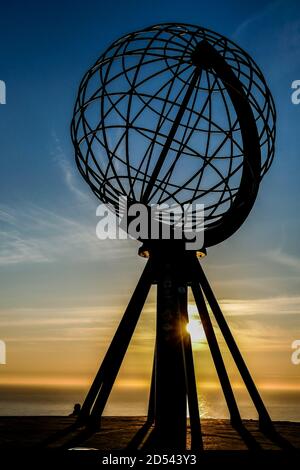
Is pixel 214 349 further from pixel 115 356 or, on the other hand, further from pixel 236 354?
pixel 115 356

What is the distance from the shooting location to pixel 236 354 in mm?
8070

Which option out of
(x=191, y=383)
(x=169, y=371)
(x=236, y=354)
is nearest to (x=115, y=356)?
(x=169, y=371)

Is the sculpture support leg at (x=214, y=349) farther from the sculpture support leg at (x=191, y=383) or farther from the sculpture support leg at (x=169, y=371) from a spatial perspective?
the sculpture support leg at (x=169, y=371)

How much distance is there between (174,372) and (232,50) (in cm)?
626

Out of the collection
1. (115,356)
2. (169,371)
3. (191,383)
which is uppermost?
(115,356)

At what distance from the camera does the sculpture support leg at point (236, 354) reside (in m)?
7.93

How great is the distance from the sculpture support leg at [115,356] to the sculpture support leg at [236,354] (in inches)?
43.0

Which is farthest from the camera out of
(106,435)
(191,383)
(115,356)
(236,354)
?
(236,354)

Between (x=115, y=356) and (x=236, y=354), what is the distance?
226cm

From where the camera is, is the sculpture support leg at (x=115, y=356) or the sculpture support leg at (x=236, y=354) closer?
the sculpture support leg at (x=115, y=356)

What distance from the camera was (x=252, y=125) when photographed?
834cm

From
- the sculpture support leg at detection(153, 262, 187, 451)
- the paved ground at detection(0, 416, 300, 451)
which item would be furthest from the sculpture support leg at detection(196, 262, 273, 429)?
the sculpture support leg at detection(153, 262, 187, 451)

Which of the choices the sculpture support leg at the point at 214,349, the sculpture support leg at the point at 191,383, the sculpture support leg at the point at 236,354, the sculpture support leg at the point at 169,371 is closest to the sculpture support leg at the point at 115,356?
the sculpture support leg at the point at 169,371
